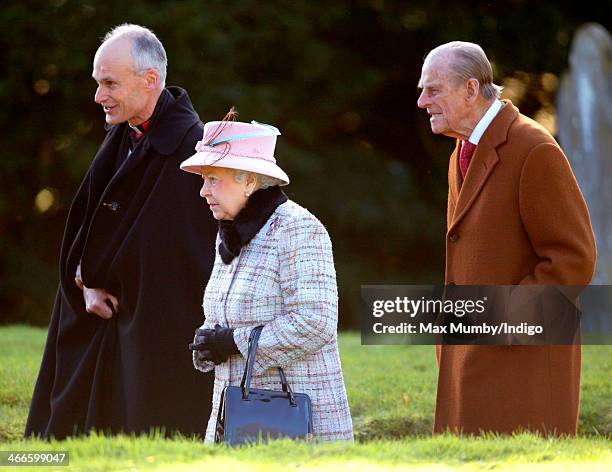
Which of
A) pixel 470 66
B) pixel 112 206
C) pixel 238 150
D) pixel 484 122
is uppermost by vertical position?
pixel 470 66

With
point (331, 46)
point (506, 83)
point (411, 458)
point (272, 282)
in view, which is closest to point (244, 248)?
point (272, 282)

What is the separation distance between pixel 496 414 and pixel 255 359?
0.85 metres

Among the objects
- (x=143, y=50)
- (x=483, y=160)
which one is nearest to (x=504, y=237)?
(x=483, y=160)

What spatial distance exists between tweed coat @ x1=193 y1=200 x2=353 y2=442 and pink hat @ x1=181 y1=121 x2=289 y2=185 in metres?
0.15

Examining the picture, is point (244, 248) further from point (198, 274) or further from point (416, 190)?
point (416, 190)

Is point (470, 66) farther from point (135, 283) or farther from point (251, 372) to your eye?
point (135, 283)

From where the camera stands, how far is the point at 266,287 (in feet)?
12.8

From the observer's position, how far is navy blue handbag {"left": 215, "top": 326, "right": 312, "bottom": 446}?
359 cm

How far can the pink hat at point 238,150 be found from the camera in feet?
13.0

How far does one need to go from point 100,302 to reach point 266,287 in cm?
125

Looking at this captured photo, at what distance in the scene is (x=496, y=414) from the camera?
4078mm

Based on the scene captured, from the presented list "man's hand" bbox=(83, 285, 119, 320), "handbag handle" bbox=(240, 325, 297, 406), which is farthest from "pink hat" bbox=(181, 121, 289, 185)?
"man's hand" bbox=(83, 285, 119, 320)

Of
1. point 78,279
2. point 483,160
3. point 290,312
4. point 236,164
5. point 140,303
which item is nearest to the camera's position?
point 290,312

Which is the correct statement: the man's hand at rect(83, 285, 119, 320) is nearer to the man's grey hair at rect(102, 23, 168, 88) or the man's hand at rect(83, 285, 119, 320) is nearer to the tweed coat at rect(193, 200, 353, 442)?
the man's grey hair at rect(102, 23, 168, 88)
